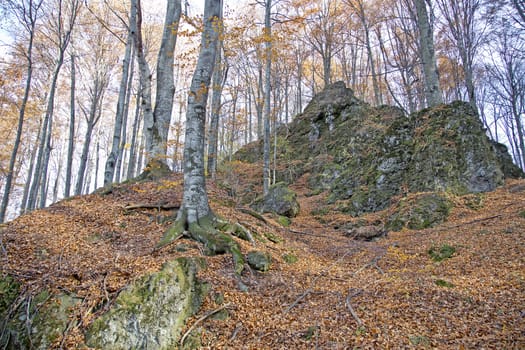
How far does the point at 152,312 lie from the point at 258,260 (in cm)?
209

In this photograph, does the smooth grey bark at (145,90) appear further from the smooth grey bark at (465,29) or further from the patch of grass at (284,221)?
the smooth grey bark at (465,29)

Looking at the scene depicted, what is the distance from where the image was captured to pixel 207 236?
199 inches

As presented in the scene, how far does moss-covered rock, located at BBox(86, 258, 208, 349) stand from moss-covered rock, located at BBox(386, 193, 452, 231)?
651cm

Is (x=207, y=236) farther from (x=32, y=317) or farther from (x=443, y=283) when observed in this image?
(x=443, y=283)

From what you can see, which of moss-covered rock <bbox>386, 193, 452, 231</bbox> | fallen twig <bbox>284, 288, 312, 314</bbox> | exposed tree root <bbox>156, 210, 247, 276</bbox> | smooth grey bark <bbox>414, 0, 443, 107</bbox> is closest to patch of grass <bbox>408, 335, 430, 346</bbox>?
fallen twig <bbox>284, 288, 312, 314</bbox>

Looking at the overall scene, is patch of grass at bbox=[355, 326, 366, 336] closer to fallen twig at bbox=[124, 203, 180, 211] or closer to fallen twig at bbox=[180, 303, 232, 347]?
fallen twig at bbox=[180, 303, 232, 347]

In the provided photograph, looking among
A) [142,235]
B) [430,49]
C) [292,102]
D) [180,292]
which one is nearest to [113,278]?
[180,292]

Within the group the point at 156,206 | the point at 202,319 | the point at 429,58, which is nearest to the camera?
the point at 202,319

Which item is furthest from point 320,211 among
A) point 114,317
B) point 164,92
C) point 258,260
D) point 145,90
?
point 114,317

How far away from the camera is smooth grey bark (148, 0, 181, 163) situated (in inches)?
325

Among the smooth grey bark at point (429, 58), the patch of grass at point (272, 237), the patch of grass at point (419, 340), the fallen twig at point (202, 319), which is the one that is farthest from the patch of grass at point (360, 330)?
the smooth grey bark at point (429, 58)

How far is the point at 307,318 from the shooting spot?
12.6 feet

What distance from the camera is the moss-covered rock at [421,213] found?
8133 millimetres

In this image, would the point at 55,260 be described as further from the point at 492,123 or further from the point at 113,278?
the point at 492,123
